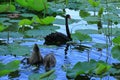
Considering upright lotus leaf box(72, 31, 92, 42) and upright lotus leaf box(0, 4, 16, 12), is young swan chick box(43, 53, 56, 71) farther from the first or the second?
upright lotus leaf box(0, 4, 16, 12)

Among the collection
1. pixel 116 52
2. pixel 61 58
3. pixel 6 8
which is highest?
pixel 6 8

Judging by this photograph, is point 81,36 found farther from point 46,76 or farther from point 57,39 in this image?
point 46,76

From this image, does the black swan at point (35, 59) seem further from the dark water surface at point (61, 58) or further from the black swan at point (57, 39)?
the black swan at point (57, 39)

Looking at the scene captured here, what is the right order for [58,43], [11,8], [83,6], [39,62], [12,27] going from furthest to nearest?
[83,6], [11,8], [12,27], [58,43], [39,62]

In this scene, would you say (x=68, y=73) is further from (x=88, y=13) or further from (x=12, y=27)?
(x=88, y=13)

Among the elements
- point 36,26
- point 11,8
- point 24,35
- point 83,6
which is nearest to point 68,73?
point 24,35

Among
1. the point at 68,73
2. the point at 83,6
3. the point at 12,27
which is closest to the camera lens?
the point at 68,73

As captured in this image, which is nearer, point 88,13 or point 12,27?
point 12,27

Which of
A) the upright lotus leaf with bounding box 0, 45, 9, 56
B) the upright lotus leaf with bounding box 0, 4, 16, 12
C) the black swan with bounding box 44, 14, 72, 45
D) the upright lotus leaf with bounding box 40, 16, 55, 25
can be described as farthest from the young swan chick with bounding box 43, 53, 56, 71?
the upright lotus leaf with bounding box 0, 4, 16, 12

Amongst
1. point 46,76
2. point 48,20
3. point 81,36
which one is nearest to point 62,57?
point 81,36

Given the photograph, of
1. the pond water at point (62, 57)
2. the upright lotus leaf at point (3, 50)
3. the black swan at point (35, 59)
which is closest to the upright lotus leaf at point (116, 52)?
the pond water at point (62, 57)

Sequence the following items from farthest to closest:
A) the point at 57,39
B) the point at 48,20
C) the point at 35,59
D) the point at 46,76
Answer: the point at 48,20 → the point at 57,39 → the point at 35,59 → the point at 46,76

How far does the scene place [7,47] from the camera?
379 cm

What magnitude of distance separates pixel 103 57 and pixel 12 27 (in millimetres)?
1549
